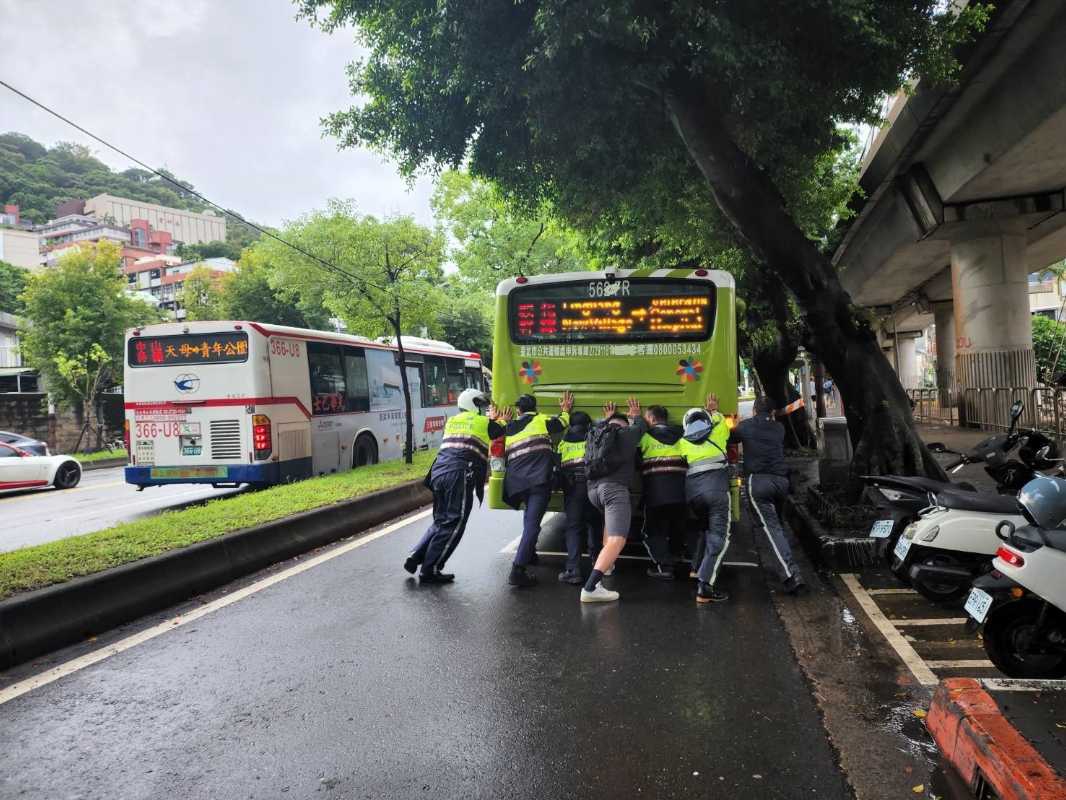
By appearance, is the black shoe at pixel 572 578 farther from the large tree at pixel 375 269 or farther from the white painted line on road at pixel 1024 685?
the large tree at pixel 375 269

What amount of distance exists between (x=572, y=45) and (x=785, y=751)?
6.11m

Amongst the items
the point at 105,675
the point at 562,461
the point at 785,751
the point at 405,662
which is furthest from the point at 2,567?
the point at 785,751

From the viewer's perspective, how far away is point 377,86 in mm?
9258

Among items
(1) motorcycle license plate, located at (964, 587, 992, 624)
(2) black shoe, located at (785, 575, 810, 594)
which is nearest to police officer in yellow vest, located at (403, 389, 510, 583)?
(2) black shoe, located at (785, 575, 810, 594)

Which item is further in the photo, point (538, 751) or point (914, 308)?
point (914, 308)

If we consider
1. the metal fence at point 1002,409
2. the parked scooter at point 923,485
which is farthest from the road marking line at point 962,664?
the metal fence at point 1002,409

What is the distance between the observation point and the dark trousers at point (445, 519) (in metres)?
6.56

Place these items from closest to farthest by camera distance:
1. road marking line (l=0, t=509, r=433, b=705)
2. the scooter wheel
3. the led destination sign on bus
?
1. the scooter wheel
2. road marking line (l=0, t=509, r=433, b=705)
3. the led destination sign on bus

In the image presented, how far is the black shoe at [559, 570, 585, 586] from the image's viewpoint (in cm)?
661

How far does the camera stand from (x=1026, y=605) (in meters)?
3.95

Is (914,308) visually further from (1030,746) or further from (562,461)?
(1030,746)

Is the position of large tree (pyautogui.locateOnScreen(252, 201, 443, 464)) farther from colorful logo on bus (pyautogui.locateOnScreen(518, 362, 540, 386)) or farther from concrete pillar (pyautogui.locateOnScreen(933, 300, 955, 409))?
concrete pillar (pyautogui.locateOnScreen(933, 300, 955, 409))

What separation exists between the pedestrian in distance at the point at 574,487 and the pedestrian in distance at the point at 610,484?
32 centimetres

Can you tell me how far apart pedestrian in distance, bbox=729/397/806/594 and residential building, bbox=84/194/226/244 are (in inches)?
4898
